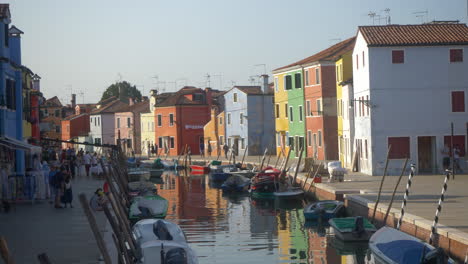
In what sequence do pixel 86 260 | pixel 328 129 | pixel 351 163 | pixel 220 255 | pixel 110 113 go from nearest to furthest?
pixel 86 260
pixel 220 255
pixel 351 163
pixel 328 129
pixel 110 113

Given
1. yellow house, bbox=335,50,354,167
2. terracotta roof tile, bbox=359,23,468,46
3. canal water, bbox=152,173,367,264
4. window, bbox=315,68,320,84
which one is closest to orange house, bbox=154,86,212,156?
window, bbox=315,68,320,84

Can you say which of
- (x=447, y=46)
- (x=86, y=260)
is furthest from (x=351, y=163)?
(x=86, y=260)

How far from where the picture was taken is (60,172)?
1054 inches

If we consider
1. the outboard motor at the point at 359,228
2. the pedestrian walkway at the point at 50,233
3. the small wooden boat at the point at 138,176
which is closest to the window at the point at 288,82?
the small wooden boat at the point at 138,176

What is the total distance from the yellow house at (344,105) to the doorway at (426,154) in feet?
22.2

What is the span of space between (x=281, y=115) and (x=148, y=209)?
3481 cm

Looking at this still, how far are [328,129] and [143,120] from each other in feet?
131

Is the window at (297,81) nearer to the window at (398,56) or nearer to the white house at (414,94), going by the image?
the white house at (414,94)

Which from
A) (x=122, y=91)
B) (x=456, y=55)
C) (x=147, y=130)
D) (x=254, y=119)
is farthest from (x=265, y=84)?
(x=122, y=91)

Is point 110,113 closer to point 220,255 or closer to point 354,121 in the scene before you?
point 354,121

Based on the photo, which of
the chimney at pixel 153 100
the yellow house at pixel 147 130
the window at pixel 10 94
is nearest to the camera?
the window at pixel 10 94

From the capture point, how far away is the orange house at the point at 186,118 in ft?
260

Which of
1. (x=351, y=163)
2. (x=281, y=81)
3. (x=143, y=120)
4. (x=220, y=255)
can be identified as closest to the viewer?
(x=220, y=255)

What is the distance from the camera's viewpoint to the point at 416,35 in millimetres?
39188
